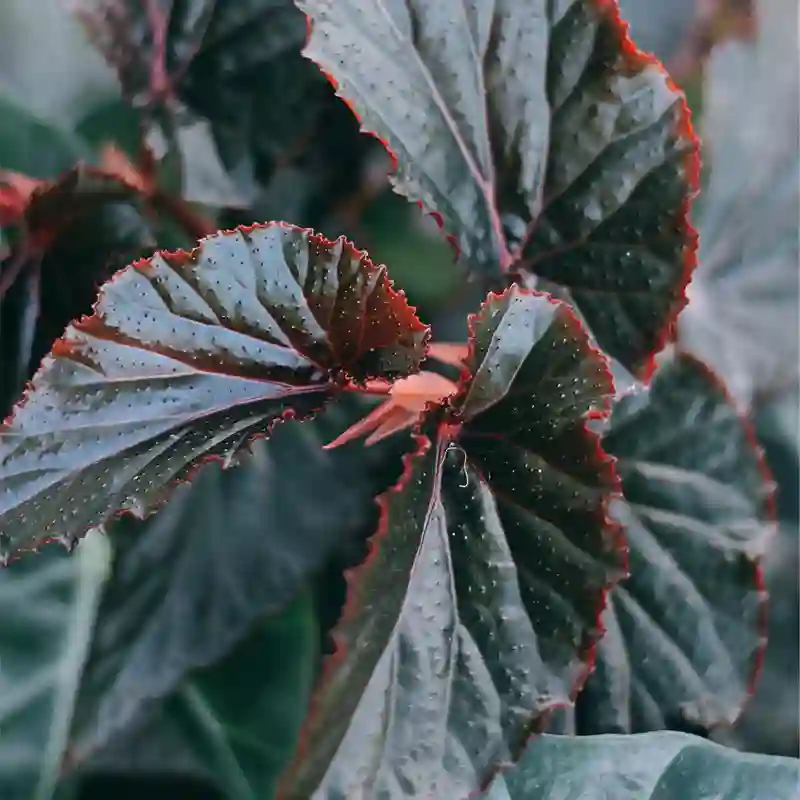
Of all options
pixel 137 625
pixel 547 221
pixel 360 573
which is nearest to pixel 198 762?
pixel 137 625

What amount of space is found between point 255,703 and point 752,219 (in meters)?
0.49

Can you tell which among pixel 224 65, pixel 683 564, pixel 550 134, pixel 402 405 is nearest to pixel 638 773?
pixel 683 564

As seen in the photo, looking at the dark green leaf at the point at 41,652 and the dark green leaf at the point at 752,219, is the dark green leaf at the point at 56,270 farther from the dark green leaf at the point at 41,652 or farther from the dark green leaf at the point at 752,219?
the dark green leaf at the point at 752,219

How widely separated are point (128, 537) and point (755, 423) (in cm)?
47

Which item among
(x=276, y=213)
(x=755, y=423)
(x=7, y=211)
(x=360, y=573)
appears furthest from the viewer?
(x=755, y=423)

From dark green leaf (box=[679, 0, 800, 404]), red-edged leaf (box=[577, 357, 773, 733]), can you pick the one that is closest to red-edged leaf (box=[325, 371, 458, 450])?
red-edged leaf (box=[577, 357, 773, 733])

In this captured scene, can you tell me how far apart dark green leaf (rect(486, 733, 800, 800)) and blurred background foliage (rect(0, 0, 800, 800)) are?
0.09 meters

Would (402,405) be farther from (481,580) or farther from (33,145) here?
(33,145)

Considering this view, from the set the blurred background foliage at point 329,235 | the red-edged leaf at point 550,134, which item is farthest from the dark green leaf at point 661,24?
the red-edged leaf at point 550,134

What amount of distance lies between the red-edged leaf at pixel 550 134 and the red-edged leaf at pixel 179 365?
0.08m

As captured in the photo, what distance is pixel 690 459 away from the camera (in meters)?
0.53

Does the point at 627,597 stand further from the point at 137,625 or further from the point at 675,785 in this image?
the point at 137,625

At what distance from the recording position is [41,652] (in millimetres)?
557

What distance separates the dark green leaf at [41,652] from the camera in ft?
1.77
